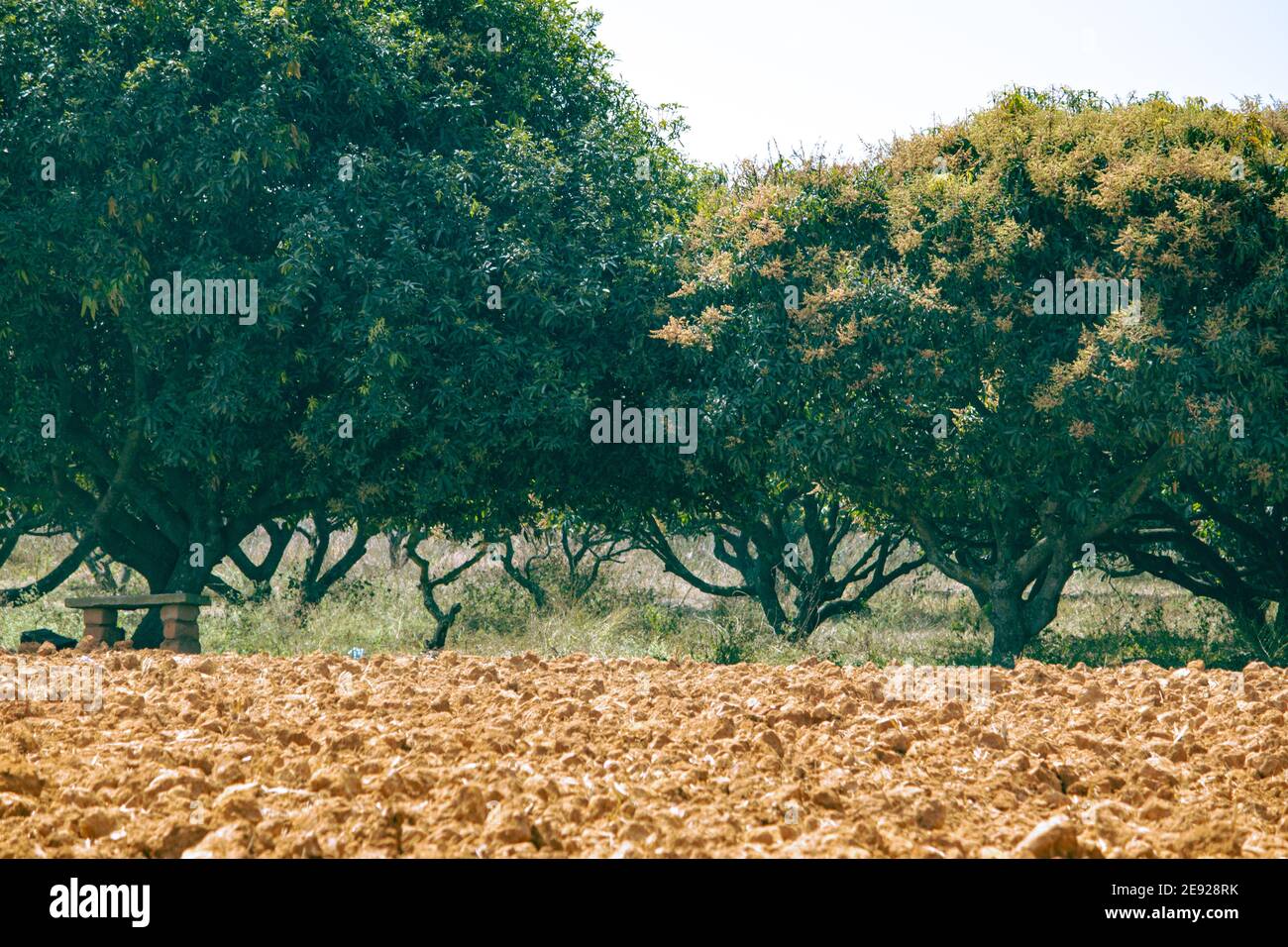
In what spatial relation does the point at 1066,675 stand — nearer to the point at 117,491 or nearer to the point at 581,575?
the point at 117,491

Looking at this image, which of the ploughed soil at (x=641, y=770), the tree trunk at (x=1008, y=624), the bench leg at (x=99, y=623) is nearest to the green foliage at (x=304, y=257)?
the bench leg at (x=99, y=623)

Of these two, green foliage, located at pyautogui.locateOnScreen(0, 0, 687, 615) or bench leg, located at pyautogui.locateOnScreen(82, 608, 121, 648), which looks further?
green foliage, located at pyautogui.locateOnScreen(0, 0, 687, 615)

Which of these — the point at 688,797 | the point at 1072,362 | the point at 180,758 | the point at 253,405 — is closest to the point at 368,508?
the point at 253,405

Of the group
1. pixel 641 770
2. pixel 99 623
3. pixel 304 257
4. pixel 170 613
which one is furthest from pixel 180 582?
pixel 641 770

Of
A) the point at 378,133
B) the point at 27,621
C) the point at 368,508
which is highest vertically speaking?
the point at 378,133

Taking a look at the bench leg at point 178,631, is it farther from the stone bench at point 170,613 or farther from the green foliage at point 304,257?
the green foliage at point 304,257

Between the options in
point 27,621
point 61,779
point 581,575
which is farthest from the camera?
point 581,575

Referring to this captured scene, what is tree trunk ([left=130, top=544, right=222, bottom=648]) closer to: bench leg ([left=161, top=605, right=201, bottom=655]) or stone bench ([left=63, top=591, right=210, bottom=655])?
A: stone bench ([left=63, top=591, right=210, bottom=655])

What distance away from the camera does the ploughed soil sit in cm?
345

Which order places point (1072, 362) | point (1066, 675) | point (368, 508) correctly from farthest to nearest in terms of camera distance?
point (368, 508) → point (1072, 362) → point (1066, 675)

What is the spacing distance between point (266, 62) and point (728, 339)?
17.0 feet

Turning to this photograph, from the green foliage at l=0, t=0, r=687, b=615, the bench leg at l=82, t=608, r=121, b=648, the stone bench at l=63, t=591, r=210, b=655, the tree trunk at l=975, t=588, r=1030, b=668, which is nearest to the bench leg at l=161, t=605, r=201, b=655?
the stone bench at l=63, t=591, r=210, b=655

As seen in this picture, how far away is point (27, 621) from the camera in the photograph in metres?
17.3

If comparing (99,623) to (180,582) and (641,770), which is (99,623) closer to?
(180,582)
